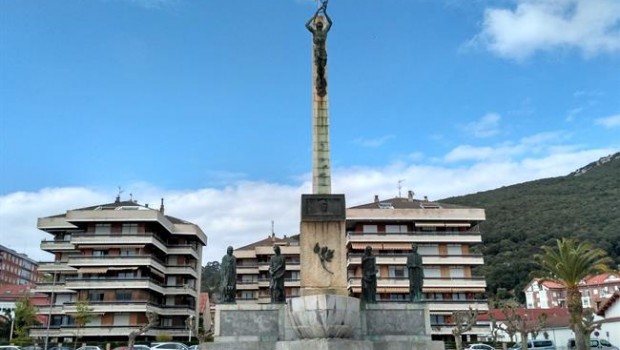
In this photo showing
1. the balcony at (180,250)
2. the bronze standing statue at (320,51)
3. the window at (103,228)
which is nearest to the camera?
the bronze standing statue at (320,51)

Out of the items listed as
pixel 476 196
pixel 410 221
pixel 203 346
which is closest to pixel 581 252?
pixel 203 346

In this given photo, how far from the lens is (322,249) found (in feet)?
Answer: 65.9

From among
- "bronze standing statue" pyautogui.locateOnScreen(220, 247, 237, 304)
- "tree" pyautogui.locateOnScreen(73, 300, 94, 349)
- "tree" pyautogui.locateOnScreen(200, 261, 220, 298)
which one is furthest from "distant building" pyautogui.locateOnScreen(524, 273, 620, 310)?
"bronze standing statue" pyautogui.locateOnScreen(220, 247, 237, 304)

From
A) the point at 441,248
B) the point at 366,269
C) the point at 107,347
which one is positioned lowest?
the point at 107,347

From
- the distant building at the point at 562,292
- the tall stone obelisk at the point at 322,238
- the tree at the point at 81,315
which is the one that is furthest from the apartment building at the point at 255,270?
the tall stone obelisk at the point at 322,238

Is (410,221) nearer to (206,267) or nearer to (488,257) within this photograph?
(488,257)

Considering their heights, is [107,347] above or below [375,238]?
below

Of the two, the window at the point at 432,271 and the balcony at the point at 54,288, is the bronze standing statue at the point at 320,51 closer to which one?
the window at the point at 432,271

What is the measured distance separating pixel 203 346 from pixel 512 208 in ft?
441

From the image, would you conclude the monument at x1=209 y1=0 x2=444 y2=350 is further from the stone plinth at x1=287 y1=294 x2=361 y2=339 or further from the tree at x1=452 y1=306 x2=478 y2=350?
the tree at x1=452 y1=306 x2=478 y2=350

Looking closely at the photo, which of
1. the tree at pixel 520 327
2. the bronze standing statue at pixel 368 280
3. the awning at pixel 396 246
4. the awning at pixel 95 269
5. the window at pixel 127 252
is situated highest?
the awning at pixel 396 246

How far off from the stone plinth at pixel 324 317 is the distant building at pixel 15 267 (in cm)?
12623

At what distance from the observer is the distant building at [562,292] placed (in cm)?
10355

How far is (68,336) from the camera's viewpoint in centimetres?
5819
